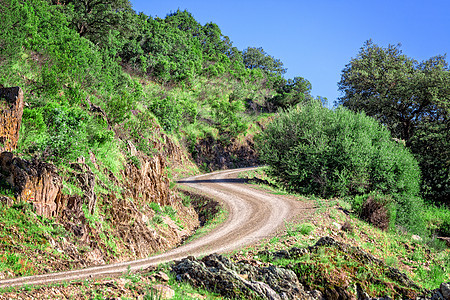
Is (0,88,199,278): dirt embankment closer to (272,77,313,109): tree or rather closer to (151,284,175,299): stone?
(151,284,175,299): stone

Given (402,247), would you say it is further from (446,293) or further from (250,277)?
(250,277)

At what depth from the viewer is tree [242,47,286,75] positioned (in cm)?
10425

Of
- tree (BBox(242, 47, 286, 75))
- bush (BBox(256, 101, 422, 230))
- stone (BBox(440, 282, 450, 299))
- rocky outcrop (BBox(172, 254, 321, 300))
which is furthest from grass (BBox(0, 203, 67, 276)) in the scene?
tree (BBox(242, 47, 286, 75))

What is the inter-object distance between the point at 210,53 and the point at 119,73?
51504 millimetres

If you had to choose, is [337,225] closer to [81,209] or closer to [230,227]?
[230,227]

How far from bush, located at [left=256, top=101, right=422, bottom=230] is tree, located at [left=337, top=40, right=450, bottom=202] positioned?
8.45 meters

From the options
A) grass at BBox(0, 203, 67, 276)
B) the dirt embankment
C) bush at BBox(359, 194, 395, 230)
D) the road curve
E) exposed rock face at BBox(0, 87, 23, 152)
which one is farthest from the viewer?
bush at BBox(359, 194, 395, 230)

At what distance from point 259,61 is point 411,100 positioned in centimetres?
6547

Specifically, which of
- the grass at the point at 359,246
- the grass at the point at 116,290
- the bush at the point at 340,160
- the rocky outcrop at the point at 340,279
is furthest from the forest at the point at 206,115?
the rocky outcrop at the point at 340,279

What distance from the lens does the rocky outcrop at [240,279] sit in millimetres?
8648

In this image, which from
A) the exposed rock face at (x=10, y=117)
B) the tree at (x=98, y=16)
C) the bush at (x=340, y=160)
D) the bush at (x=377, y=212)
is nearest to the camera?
the exposed rock face at (x=10, y=117)

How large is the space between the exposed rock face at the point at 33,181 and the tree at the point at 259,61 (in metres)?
94.7

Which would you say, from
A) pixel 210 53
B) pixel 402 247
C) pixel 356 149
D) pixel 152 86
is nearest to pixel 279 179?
pixel 356 149

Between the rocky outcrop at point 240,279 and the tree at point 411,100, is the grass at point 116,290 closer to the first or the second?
the rocky outcrop at point 240,279
